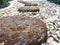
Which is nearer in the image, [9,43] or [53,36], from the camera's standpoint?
[9,43]

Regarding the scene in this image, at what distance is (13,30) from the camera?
9.33 ft

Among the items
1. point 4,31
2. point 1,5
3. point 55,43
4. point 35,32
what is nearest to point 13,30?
point 4,31

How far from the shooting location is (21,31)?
2.82m

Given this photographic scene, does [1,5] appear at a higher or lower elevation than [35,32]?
lower

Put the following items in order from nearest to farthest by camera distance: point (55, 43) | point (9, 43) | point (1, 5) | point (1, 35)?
point (9, 43)
point (1, 35)
point (55, 43)
point (1, 5)

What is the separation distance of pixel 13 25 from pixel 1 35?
1.10 feet

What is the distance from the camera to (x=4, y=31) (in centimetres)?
281

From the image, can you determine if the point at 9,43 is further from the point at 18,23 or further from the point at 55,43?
the point at 55,43

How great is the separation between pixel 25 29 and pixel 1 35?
1.23ft

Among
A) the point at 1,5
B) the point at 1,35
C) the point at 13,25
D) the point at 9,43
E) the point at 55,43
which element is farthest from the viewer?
the point at 1,5

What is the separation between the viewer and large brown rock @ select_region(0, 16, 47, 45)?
8.57ft

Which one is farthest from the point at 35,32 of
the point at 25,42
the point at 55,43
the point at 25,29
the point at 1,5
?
Answer: the point at 1,5

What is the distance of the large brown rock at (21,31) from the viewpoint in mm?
2611

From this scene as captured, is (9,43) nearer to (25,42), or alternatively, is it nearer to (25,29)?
(25,42)
